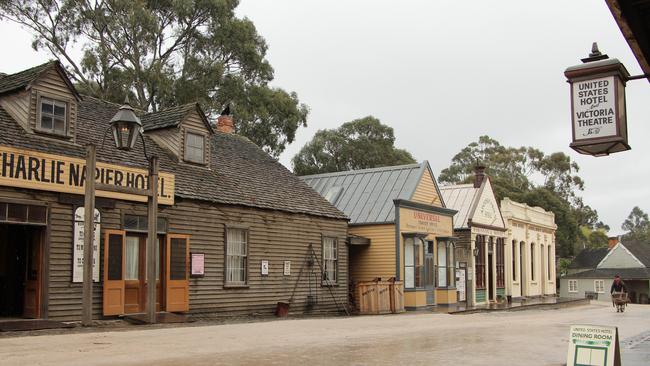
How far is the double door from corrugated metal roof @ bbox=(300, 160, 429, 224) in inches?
411

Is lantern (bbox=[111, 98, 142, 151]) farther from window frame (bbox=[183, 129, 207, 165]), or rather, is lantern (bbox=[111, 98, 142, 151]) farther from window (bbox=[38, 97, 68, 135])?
window frame (bbox=[183, 129, 207, 165])

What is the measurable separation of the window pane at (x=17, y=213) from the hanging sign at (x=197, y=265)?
17.0ft

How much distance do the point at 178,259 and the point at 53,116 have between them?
15.7 ft

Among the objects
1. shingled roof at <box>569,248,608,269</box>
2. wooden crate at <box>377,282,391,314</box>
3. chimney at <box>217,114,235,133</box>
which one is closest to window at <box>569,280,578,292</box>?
shingled roof at <box>569,248,608,269</box>

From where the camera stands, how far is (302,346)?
12500 mm

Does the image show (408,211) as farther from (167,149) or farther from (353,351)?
(353,351)

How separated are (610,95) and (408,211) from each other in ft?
67.7

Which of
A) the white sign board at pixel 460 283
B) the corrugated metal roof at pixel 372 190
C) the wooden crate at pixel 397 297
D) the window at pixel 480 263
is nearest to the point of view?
the wooden crate at pixel 397 297

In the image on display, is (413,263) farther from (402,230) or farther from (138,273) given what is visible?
(138,273)

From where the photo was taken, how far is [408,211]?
27.7 m

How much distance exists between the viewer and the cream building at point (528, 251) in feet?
129

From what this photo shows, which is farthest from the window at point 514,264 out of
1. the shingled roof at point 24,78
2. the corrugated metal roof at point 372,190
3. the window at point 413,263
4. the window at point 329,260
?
the shingled roof at point 24,78

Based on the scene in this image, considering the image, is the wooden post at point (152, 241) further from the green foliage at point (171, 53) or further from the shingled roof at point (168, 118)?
the green foliage at point (171, 53)

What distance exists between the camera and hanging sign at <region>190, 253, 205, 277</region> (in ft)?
63.9
